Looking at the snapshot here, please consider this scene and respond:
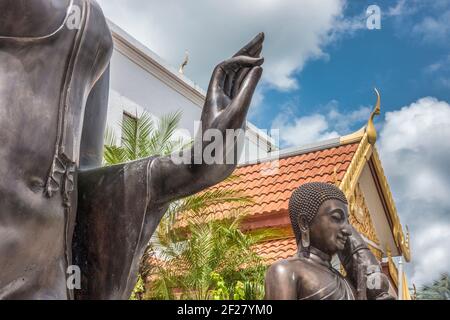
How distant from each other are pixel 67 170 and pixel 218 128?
371 mm

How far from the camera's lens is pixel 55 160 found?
151 cm

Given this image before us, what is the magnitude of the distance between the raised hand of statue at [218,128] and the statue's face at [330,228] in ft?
3.76

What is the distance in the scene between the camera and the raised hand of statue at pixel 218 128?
1517 millimetres

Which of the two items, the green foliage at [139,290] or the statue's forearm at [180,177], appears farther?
the green foliage at [139,290]

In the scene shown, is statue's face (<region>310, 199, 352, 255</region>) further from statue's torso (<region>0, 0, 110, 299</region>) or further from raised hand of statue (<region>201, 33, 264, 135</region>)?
statue's torso (<region>0, 0, 110, 299</region>)

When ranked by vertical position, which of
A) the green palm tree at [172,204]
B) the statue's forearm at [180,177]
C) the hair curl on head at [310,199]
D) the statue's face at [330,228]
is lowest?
the statue's forearm at [180,177]

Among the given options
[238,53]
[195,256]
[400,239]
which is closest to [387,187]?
[400,239]

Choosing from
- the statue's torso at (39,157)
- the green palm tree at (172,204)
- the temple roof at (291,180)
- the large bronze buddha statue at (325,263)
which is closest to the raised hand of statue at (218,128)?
the statue's torso at (39,157)

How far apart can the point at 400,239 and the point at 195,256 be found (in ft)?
12.8

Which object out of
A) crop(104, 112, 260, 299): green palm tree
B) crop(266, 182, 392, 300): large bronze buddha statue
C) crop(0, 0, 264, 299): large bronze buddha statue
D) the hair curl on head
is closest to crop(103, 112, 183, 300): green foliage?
crop(104, 112, 260, 299): green palm tree

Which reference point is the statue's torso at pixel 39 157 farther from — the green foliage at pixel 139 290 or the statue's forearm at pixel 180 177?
the green foliage at pixel 139 290

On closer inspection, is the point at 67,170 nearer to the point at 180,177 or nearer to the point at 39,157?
the point at 39,157
